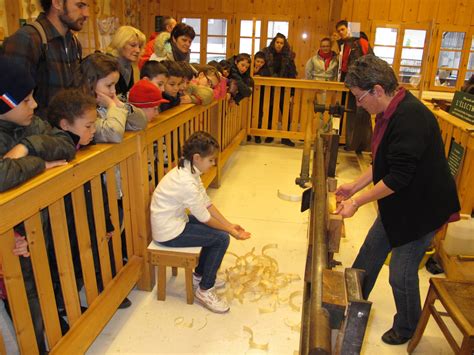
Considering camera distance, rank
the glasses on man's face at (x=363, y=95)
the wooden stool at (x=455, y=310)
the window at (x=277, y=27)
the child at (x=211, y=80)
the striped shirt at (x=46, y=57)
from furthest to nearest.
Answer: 1. the window at (x=277, y=27)
2. the child at (x=211, y=80)
3. the striped shirt at (x=46, y=57)
4. the glasses on man's face at (x=363, y=95)
5. the wooden stool at (x=455, y=310)

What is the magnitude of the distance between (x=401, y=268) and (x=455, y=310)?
0.32 metres

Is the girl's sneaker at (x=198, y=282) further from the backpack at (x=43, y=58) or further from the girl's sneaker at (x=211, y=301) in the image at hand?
the backpack at (x=43, y=58)

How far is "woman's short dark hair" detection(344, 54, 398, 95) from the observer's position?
1.82 meters

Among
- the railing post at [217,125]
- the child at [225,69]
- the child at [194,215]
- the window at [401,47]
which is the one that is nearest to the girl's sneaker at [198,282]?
the child at [194,215]

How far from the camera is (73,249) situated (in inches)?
80.3

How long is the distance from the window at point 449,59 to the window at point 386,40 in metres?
0.94

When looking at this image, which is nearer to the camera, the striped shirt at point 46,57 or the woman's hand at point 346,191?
the striped shirt at point 46,57

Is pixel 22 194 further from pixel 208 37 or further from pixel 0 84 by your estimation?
pixel 208 37

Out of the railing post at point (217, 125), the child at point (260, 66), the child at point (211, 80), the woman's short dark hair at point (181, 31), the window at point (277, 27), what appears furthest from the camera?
the window at point (277, 27)

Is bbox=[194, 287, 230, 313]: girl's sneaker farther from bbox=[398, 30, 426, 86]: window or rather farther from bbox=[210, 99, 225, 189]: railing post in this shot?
bbox=[398, 30, 426, 86]: window

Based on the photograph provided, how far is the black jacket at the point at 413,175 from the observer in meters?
1.84

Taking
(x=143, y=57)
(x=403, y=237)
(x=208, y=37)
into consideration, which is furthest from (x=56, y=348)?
(x=208, y=37)

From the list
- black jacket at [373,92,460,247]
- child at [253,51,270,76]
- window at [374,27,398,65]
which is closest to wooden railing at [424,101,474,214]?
black jacket at [373,92,460,247]

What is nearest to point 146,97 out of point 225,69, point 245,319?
point 245,319
